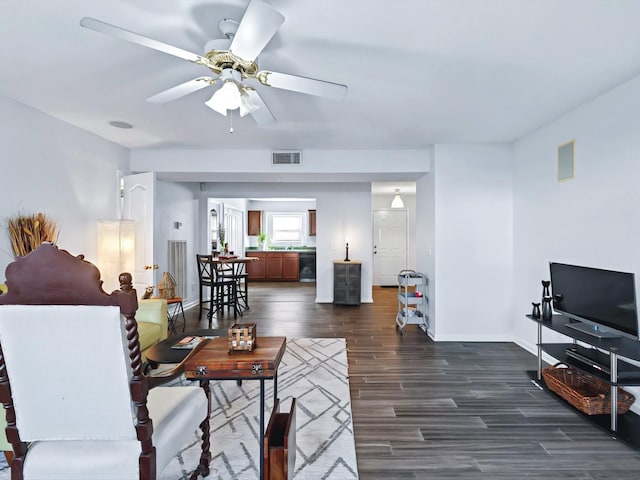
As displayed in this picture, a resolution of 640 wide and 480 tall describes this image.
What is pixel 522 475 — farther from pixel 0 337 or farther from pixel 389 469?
pixel 0 337

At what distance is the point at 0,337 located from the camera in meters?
1.20

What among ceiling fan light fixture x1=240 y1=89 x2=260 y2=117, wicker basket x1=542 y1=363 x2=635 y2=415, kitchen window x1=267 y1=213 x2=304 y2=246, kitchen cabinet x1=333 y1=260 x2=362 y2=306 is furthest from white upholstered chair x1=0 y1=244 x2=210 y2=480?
kitchen window x1=267 y1=213 x2=304 y2=246

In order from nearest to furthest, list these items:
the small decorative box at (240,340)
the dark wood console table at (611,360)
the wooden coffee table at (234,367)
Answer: the wooden coffee table at (234,367) → the small decorative box at (240,340) → the dark wood console table at (611,360)

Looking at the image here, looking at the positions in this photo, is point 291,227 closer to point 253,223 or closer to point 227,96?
point 253,223

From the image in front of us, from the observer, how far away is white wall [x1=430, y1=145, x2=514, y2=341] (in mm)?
4320

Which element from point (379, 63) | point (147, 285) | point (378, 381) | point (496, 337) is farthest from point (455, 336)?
point (147, 285)

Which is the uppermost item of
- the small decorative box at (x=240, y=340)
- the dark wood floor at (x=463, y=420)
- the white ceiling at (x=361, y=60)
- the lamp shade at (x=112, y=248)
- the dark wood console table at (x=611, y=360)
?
the white ceiling at (x=361, y=60)

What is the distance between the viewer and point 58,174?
346 cm

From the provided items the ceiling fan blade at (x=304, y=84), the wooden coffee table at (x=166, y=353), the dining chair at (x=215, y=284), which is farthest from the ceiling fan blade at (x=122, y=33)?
the dining chair at (x=215, y=284)

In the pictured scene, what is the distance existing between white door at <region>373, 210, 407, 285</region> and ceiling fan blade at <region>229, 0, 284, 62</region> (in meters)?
7.98

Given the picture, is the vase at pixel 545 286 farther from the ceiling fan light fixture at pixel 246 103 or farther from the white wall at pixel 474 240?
the ceiling fan light fixture at pixel 246 103

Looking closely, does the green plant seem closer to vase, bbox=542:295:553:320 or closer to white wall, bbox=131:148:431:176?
white wall, bbox=131:148:431:176

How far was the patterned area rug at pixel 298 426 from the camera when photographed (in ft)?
6.41

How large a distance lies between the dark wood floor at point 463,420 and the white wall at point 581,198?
0.68 metres
